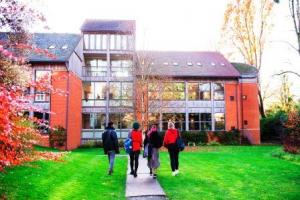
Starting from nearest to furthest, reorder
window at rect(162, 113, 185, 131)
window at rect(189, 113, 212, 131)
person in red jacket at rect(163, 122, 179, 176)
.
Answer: person in red jacket at rect(163, 122, 179, 176)
window at rect(162, 113, 185, 131)
window at rect(189, 113, 212, 131)

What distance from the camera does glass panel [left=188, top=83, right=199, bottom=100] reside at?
32.9 meters

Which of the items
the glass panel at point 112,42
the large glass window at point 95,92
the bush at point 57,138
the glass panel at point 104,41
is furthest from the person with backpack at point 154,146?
the glass panel at point 104,41

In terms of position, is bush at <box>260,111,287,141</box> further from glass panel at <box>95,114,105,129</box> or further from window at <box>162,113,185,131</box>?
glass panel at <box>95,114,105,129</box>

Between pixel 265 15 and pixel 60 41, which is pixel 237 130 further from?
pixel 60 41

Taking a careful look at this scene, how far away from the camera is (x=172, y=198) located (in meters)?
8.38

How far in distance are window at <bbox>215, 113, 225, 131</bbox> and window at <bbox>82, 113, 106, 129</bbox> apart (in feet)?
35.1

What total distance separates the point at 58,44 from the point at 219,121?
16.4 m

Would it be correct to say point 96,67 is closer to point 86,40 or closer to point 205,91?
point 86,40

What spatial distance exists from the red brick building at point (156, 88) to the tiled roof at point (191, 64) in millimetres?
98

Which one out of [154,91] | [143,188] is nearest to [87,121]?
[154,91]

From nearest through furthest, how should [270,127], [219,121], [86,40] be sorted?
[86,40], [219,121], [270,127]

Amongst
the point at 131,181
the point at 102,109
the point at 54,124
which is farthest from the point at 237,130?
the point at 131,181

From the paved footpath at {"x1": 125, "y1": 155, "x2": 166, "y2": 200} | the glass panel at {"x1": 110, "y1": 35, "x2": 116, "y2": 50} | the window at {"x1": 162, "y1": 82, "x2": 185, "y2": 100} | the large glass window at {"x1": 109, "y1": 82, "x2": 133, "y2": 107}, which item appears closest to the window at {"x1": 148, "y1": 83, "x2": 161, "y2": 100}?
the window at {"x1": 162, "y1": 82, "x2": 185, "y2": 100}

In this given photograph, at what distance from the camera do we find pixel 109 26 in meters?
32.2
